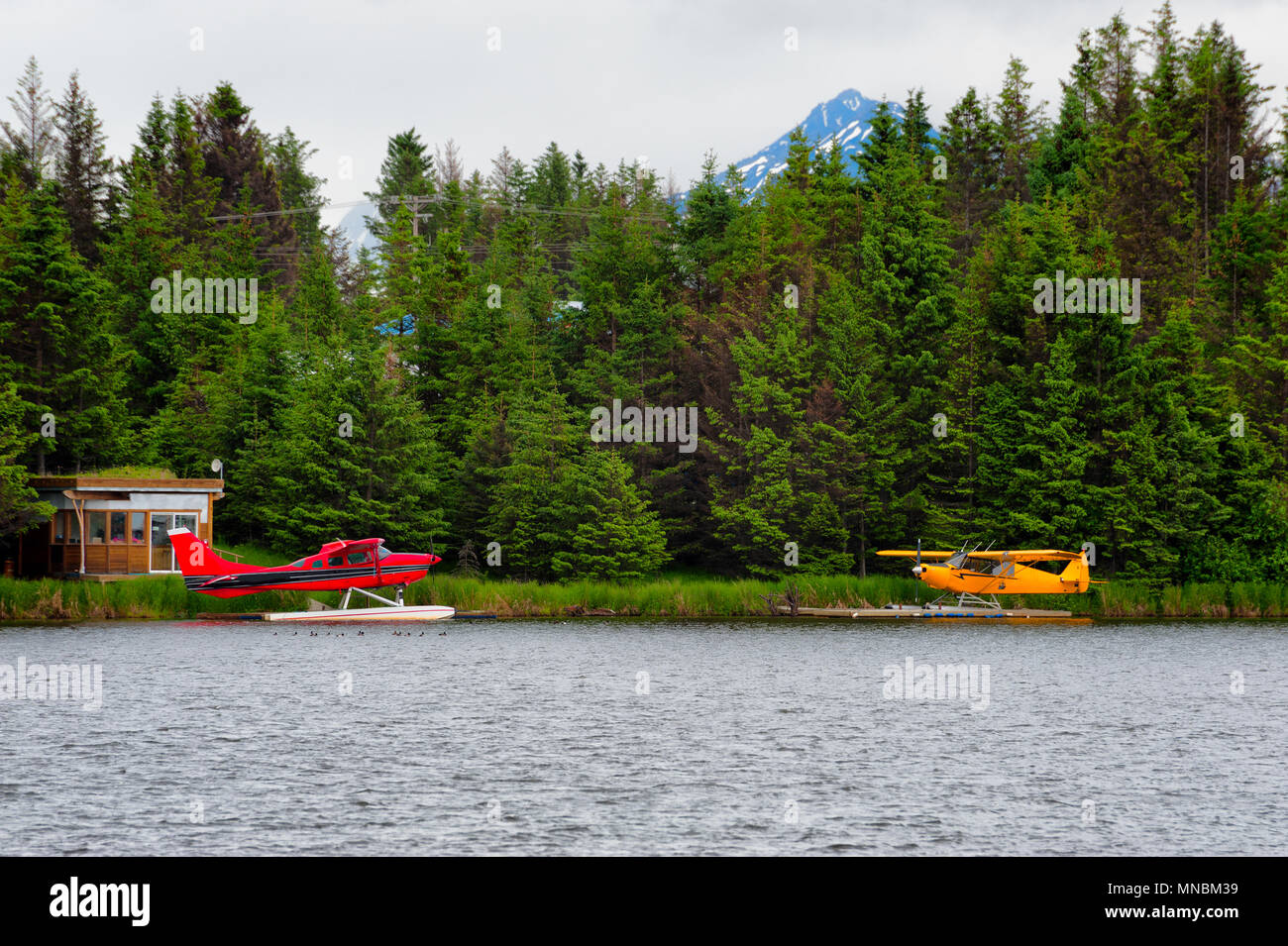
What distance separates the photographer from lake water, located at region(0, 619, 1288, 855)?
18.7m

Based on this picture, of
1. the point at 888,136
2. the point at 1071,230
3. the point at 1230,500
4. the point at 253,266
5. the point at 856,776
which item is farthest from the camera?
the point at 253,266

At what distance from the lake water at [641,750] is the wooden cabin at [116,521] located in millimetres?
9792

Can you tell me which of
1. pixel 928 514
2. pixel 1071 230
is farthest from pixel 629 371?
pixel 1071 230

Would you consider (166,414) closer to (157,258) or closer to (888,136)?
(157,258)

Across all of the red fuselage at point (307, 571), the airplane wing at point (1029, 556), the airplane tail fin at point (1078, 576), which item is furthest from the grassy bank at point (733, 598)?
the airplane wing at point (1029, 556)

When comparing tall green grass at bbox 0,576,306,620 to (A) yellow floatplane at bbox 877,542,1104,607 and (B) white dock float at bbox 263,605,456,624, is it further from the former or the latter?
(A) yellow floatplane at bbox 877,542,1104,607

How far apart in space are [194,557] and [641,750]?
30272 mm

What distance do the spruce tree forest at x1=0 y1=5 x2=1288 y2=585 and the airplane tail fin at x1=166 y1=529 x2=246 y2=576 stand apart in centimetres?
815

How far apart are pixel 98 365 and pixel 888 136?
51886mm

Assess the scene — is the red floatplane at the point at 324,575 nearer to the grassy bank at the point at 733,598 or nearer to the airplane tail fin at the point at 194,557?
the airplane tail fin at the point at 194,557

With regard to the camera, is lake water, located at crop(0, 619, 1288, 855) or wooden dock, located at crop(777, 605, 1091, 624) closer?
lake water, located at crop(0, 619, 1288, 855)

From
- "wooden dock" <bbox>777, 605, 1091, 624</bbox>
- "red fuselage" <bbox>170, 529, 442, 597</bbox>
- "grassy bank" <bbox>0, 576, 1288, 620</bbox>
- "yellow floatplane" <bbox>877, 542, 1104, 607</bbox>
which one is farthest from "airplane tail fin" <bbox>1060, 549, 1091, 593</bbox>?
"red fuselage" <bbox>170, 529, 442, 597</bbox>

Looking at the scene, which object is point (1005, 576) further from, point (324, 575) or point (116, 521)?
point (116, 521)

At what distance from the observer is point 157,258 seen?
3524 inches
